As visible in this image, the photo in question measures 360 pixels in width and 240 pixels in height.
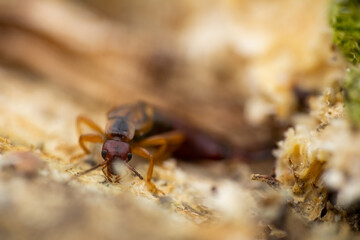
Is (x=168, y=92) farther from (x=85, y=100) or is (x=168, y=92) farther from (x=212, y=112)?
(x=85, y=100)

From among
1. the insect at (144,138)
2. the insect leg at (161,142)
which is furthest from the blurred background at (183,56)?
the insect leg at (161,142)

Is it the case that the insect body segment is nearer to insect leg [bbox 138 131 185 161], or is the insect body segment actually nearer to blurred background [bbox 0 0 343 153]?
insect leg [bbox 138 131 185 161]

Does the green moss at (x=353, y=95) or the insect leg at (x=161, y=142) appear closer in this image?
the green moss at (x=353, y=95)

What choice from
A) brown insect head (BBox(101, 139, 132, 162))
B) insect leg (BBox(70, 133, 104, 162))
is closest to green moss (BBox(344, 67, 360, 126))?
brown insect head (BBox(101, 139, 132, 162))

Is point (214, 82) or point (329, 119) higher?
point (214, 82)

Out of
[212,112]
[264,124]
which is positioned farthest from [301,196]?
[212,112]

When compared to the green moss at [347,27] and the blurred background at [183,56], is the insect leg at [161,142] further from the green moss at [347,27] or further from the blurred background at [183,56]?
the green moss at [347,27]

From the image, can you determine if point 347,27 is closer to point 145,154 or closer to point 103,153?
point 145,154
